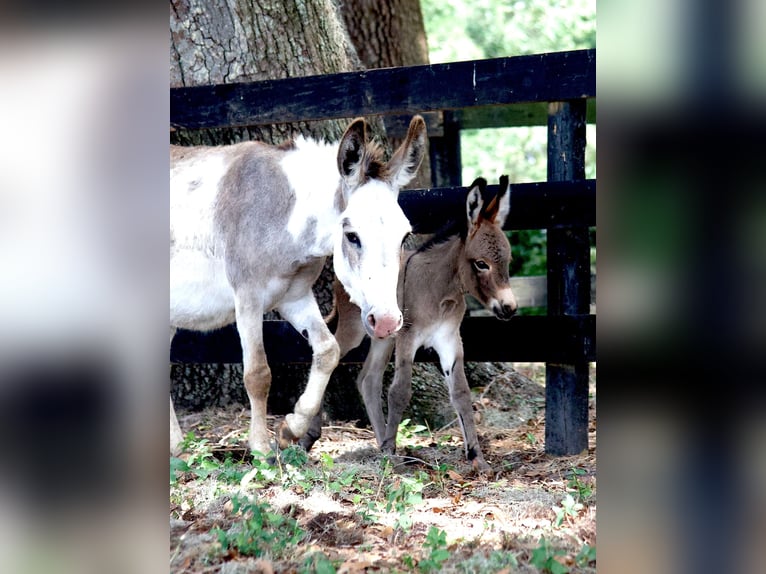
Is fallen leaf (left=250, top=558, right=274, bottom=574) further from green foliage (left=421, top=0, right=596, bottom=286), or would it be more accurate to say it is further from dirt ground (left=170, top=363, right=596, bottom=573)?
green foliage (left=421, top=0, right=596, bottom=286)

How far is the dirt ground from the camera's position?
9.70 feet

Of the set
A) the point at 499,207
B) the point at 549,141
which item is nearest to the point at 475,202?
the point at 499,207

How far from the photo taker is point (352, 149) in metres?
4.47

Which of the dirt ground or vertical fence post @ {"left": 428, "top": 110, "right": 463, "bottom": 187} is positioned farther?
vertical fence post @ {"left": 428, "top": 110, "right": 463, "bottom": 187}

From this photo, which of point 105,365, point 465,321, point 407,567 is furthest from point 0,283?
point 465,321

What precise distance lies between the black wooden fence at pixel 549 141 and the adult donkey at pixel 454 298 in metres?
0.22

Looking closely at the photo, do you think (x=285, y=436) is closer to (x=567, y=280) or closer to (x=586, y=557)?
(x=567, y=280)

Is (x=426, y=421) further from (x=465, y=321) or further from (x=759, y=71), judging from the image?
(x=759, y=71)

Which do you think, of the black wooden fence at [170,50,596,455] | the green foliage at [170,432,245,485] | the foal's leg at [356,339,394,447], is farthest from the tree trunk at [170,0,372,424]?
the green foliage at [170,432,245,485]

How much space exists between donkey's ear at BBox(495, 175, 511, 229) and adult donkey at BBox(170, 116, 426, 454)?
0.57 meters

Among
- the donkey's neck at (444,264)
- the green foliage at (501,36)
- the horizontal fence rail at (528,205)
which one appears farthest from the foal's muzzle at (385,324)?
the green foliage at (501,36)

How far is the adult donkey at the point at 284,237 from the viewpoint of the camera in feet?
14.2

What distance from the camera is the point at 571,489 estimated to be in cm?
423

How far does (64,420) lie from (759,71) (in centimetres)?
154
